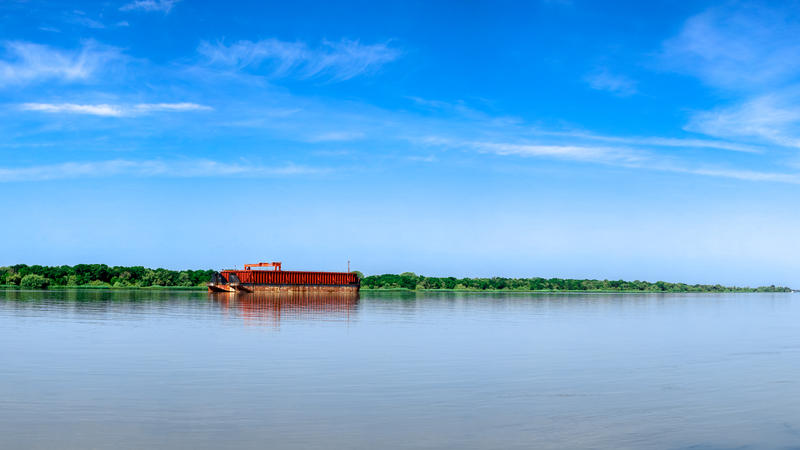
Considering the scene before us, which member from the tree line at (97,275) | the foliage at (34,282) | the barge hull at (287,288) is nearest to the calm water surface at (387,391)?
the barge hull at (287,288)

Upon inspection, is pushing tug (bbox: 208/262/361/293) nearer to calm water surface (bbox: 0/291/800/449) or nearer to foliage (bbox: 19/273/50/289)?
foliage (bbox: 19/273/50/289)

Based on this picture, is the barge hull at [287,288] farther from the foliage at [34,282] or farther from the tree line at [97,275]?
the tree line at [97,275]

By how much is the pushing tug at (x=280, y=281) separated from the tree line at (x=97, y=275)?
4195 centimetres

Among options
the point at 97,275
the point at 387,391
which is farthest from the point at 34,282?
the point at 387,391

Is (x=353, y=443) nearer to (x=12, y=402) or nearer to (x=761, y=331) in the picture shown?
(x=12, y=402)

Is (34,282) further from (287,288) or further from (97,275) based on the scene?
(287,288)

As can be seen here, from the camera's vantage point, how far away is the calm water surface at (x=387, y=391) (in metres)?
12.0

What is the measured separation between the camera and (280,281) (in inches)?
4734

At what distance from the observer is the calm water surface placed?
1199cm

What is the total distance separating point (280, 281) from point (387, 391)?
106307mm

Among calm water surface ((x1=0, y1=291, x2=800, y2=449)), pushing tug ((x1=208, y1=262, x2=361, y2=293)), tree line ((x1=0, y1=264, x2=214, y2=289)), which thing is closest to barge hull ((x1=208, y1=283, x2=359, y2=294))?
pushing tug ((x1=208, y1=262, x2=361, y2=293))

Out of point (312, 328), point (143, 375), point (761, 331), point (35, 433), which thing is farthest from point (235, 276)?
point (35, 433)

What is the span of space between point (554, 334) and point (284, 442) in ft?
81.9

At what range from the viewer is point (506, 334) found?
33.6m
